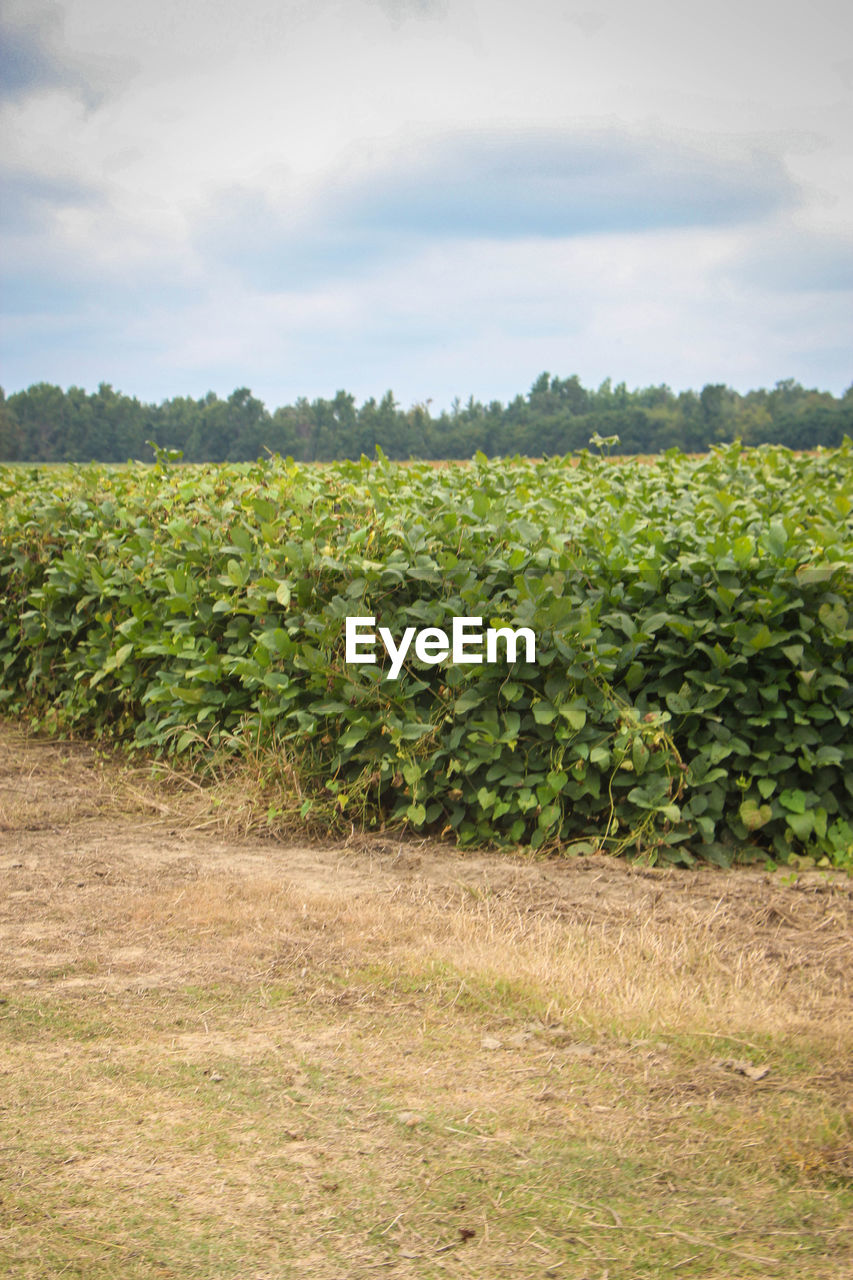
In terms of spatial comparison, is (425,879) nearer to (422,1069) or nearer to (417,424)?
(422,1069)

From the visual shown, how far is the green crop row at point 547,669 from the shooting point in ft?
15.6

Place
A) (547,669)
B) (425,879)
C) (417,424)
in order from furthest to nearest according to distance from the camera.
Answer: (417,424), (547,669), (425,879)

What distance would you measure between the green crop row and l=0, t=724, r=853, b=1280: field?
0.32 m

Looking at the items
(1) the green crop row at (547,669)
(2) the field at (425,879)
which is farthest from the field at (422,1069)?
(1) the green crop row at (547,669)

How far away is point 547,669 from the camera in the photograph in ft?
16.0

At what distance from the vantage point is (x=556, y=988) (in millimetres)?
3428

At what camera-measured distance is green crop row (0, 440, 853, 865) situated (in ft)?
15.6

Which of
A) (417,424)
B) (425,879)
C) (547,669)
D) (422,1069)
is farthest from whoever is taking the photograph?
(417,424)

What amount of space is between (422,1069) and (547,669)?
7.30 feet

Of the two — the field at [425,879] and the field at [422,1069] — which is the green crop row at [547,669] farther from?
the field at [422,1069]

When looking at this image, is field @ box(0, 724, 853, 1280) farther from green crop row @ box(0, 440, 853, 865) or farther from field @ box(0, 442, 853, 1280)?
green crop row @ box(0, 440, 853, 865)

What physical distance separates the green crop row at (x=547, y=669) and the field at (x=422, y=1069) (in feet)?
1.06

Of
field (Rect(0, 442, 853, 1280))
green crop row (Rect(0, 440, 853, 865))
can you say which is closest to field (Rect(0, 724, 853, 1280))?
field (Rect(0, 442, 853, 1280))

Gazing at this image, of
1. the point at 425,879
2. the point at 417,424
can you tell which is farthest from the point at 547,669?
the point at 417,424
